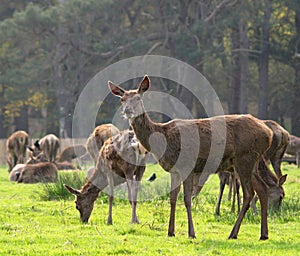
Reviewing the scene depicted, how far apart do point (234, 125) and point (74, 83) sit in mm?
32190

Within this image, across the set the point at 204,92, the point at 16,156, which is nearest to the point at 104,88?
the point at 204,92

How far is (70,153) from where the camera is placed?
31516 millimetres

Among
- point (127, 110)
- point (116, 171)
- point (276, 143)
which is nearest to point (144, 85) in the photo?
point (127, 110)

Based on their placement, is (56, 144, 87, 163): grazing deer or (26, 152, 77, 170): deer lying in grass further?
(56, 144, 87, 163): grazing deer

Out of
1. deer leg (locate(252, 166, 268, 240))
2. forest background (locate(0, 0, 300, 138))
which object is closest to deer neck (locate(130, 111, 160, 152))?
deer leg (locate(252, 166, 268, 240))

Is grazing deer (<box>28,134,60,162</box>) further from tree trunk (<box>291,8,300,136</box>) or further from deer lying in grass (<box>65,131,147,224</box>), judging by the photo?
tree trunk (<box>291,8,300,136</box>)

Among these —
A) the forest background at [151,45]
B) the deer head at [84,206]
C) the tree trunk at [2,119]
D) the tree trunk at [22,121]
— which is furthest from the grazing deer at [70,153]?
the deer head at [84,206]

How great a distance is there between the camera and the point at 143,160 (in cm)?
1234

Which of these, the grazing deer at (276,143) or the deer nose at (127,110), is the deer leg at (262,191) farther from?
the grazing deer at (276,143)

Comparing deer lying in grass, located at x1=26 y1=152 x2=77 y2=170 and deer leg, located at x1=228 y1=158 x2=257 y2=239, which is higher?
deer leg, located at x1=228 y1=158 x2=257 y2=239

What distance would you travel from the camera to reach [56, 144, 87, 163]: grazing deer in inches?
1223

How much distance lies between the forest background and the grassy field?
22756mm

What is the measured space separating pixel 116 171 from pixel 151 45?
92.5ft

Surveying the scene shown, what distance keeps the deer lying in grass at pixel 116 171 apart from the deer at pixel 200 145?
5.78 feet
